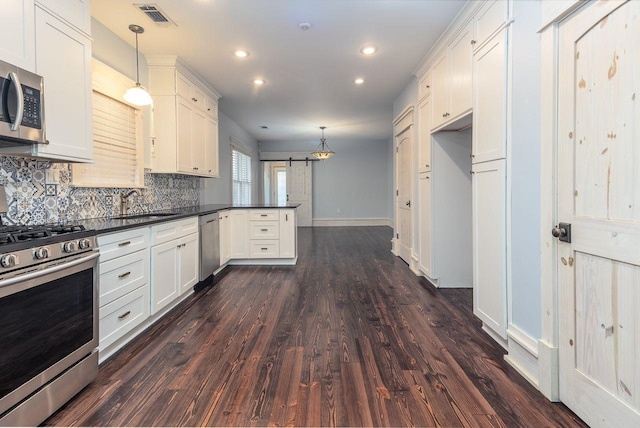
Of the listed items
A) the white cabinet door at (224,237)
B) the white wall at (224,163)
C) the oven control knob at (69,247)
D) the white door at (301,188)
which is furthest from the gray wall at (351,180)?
the oven control knob at (69,247)

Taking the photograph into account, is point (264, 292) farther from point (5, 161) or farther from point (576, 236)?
point (576, 236)

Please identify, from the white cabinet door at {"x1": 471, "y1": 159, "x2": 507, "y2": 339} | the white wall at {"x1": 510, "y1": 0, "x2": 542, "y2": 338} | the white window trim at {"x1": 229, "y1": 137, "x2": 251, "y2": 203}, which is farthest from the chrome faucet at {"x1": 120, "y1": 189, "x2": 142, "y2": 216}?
the white window trim at {"x1": 229, "y1": 137, "x2": 251, "y2": 203}

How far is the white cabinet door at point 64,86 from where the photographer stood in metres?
1.90

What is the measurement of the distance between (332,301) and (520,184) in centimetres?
201

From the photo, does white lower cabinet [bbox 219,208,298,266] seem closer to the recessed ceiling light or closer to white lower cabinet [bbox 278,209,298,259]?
white lower cabinet [bbox 278,209,298,259]

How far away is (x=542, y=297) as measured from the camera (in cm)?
182

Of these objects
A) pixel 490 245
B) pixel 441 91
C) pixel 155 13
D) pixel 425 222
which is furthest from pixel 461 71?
pixel 155 13

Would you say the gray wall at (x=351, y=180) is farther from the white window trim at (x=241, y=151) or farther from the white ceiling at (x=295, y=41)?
the white ceiling at (x=295, y=41)

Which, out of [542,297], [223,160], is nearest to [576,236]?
[542,297]

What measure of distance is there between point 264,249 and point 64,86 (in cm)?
326

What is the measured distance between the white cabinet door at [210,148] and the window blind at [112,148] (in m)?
1.19

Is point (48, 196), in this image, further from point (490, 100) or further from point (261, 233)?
point (490, 100)

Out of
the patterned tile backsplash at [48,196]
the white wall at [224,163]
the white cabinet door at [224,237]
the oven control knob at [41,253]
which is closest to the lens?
the oven control knob at [41,253]

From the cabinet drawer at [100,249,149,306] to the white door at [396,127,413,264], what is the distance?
3.53 m
